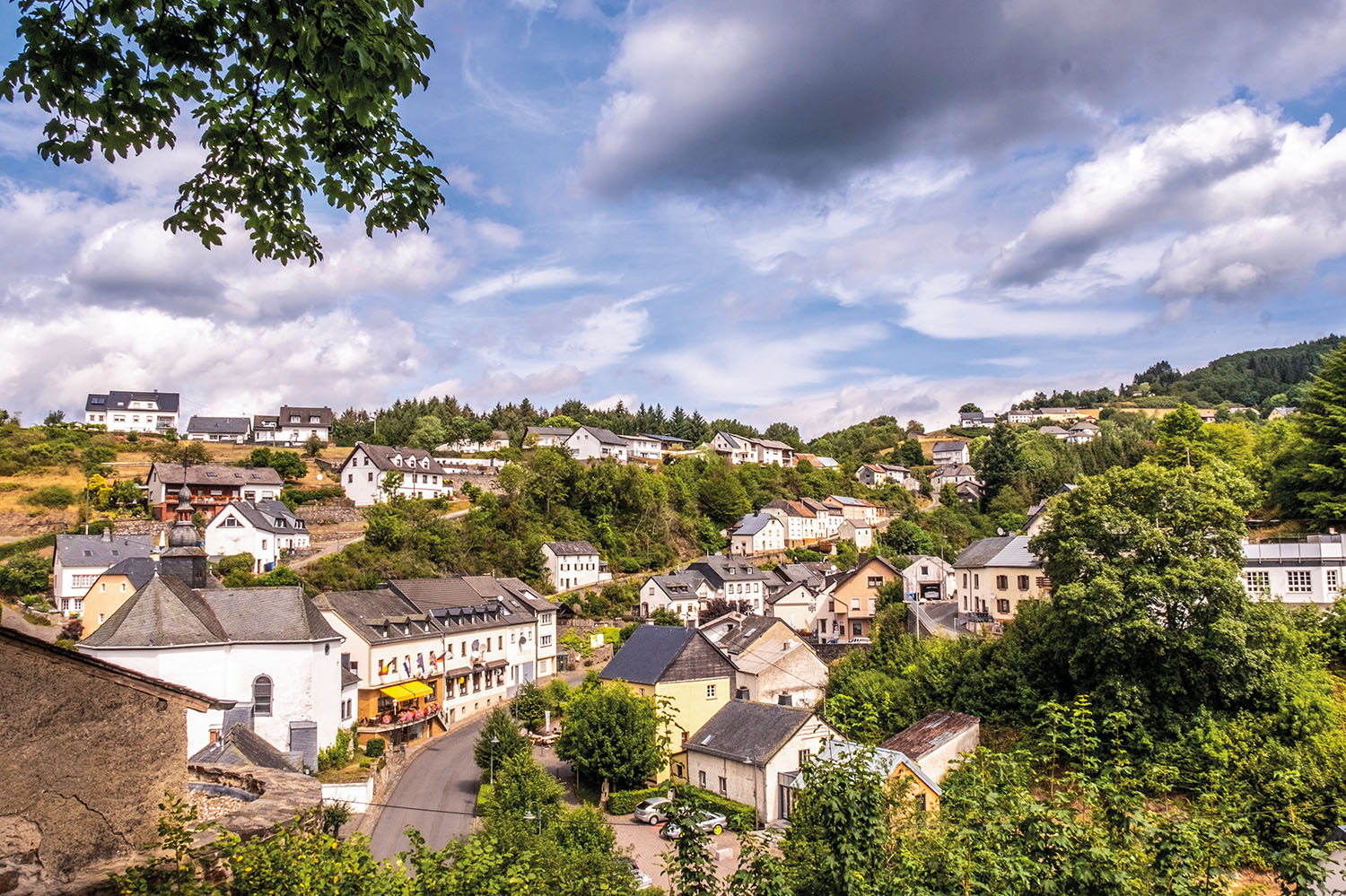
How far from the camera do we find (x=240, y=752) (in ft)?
70.8

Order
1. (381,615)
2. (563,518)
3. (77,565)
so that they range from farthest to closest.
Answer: (563,518) < (77,565) < (381,615)

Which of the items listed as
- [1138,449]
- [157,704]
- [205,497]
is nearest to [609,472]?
[205,497]

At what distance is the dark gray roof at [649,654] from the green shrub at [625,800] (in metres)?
4.80

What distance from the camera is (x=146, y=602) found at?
91.5 ft

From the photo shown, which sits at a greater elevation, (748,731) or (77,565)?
(77,565)

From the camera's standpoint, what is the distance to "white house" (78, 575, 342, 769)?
27.3 m

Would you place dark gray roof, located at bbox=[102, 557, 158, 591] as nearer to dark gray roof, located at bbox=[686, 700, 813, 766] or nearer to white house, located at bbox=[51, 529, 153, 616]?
white house, located at bbox=[51, 529, 153, 616]

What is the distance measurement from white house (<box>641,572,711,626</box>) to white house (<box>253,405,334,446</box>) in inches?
2123

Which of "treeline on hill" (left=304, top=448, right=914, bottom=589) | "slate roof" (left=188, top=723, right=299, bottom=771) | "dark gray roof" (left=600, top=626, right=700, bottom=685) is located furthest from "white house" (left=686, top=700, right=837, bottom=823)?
"treeline on hill" (left=304, top=448, right=914, bottom=589)

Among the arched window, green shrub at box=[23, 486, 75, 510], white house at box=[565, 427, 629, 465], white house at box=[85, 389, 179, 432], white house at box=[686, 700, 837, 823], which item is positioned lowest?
white house at box=[686, 700, 837, 823]

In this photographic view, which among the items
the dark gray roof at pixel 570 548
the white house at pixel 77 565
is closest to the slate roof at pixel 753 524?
the dark gray roof at pixel 570 548

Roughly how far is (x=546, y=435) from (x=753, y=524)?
33.0 m

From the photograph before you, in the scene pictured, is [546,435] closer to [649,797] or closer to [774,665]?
[774,665]

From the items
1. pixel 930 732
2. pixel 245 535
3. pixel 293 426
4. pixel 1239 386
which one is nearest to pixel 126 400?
pixel 293 426
